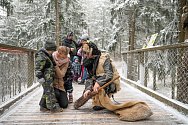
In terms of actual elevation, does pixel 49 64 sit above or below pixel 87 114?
above

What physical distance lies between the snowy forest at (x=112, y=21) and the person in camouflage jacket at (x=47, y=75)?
3.87 metres

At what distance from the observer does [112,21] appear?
1469 cm

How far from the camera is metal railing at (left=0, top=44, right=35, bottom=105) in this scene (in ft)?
15.6

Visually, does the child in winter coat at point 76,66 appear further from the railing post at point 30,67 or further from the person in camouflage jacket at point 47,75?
the person in camouflage jacket at point 47,75

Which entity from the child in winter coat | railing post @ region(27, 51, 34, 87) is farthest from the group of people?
the child in winter coat

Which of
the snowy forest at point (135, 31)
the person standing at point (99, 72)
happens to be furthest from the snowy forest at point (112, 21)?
the person standing at point (99, 72)

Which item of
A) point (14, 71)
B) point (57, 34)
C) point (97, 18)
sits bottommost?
point (14, 71)

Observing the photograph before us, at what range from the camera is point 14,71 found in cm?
566

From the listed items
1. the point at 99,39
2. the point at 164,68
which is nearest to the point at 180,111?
the point at 164,68

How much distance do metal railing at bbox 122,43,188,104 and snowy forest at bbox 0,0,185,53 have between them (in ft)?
2.91

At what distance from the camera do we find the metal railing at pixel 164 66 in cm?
469

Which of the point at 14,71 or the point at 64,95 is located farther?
the point at 14,71

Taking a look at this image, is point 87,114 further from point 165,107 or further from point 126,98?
point 126,98

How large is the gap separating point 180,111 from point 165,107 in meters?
0.48
